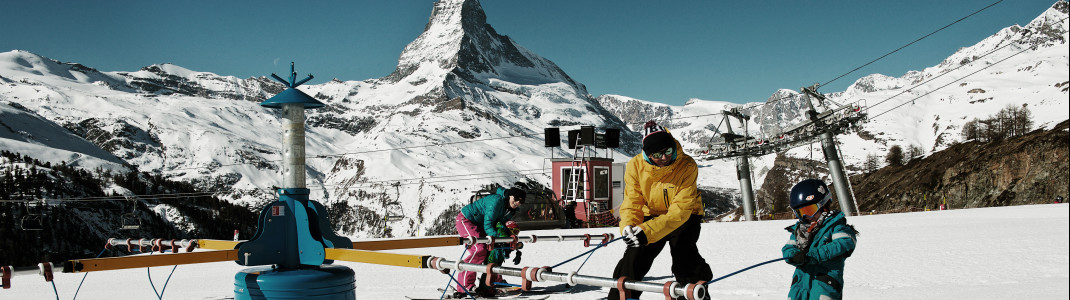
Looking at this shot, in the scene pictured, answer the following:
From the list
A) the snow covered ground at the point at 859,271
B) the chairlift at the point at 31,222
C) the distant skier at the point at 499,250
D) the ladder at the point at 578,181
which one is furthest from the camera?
the ladder at the point at 578,181

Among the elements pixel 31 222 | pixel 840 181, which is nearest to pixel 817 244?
pixel 31 222

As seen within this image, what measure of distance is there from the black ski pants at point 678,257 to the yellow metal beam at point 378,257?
1807 mm

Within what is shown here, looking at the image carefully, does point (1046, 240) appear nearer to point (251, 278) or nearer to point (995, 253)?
→ point (995, 253)

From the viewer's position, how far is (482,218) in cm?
1028

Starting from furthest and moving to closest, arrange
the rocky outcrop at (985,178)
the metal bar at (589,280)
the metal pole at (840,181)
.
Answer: the rocky outcrop at (985,178), the metal pole at (840,181), the metal bar at (589,280)

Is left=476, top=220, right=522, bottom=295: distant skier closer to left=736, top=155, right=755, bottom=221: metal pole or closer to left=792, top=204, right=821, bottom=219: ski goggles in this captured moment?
left=792, top=204, right=821, bottom=219: ski goggles

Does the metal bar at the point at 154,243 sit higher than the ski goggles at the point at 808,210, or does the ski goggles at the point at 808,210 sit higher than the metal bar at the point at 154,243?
the metal bar at the point at 154,243

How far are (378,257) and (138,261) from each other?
5.87 feet

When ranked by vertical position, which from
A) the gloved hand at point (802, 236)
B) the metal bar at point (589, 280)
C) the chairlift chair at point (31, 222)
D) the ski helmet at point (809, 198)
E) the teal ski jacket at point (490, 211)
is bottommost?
the metal bar at point (589, 280)

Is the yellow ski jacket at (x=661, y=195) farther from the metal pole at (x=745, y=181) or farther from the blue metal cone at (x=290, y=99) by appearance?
the metal pole at (x=745, y=181)

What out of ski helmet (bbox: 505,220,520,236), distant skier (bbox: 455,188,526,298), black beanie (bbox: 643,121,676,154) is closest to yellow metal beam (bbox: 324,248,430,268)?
black beanie (bbox: 643,121,676,154)

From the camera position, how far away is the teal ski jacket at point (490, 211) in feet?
32.1

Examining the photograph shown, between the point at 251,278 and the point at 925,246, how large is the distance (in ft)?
41.6

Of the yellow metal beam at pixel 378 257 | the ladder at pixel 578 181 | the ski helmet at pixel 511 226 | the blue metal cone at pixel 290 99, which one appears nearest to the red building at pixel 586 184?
the ladder at pixel 578 181
